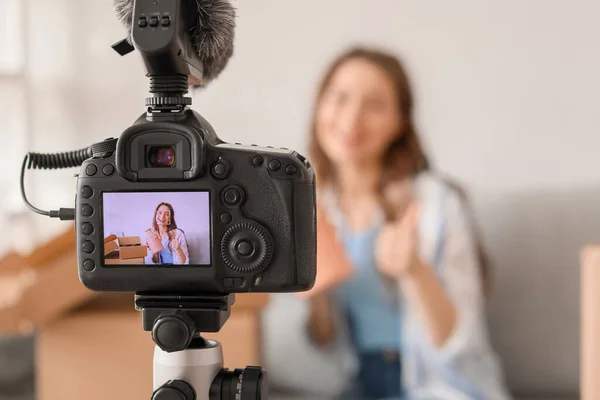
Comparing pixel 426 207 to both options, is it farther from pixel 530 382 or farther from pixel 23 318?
pixel 23 318

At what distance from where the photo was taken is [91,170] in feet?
1.65

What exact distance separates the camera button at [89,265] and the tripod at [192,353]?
4 cm

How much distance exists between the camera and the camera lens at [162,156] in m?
0.50

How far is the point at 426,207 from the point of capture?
55.7 inches

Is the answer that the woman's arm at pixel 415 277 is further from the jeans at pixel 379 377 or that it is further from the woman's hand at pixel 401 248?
the jeans at pixel 379 377

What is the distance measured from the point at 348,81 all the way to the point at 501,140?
A: 16.9 inches

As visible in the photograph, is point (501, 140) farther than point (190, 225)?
Yes

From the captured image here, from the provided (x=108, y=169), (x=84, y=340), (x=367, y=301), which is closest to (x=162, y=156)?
(x=108, y=169)

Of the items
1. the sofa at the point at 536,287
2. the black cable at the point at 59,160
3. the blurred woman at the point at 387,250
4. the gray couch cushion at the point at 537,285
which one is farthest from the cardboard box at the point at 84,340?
the gray couch cushion at the point at 537,285

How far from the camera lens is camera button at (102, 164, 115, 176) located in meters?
0.50

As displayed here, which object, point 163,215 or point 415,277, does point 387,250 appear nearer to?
point 415,277

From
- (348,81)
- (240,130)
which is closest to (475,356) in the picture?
(348,81)

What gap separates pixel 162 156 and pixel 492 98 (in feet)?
4.12

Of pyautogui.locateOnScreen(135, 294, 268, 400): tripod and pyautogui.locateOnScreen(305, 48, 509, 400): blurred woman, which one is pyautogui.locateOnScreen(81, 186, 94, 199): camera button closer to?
pyautogui.locateOnScreen(135, 294, 268, 400): tripod
